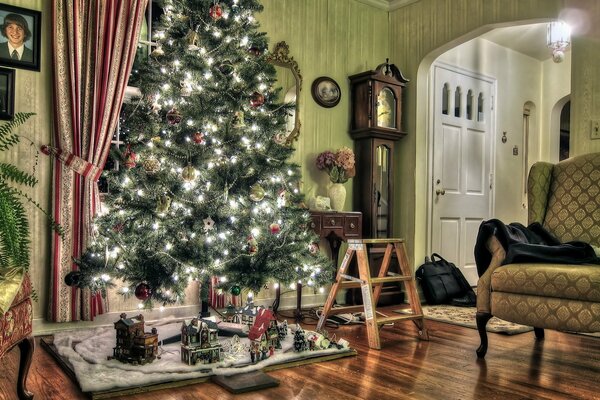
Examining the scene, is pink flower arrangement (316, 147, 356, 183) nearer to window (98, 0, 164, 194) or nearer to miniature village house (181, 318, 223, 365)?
window (98, 0, 164, 194)

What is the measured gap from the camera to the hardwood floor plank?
2158 millimetres

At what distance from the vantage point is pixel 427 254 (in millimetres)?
4891

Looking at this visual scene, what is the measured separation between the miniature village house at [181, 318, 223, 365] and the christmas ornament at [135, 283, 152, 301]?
273mm

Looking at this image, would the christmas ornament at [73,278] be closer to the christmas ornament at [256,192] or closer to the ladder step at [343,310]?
the christmas ornament at [256,192]

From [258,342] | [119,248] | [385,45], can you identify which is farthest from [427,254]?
[119,248]

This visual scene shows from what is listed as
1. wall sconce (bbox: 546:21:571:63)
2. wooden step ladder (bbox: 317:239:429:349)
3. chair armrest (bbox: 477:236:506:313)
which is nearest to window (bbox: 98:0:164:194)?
wooden step ladder (bbox: 317:239:429:349)

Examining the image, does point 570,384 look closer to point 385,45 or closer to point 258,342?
point 258,342

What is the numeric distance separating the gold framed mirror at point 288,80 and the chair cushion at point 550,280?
6.86ft

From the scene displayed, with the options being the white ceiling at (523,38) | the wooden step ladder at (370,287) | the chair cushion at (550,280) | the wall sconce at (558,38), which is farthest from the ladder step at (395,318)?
the white ceiling at (523,38)

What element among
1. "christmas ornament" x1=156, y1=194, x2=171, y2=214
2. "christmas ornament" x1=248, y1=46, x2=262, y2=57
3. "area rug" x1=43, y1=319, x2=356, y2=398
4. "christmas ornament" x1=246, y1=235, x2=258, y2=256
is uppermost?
"christmas ornament" x1=248, y1=46, x2=262, y2=57

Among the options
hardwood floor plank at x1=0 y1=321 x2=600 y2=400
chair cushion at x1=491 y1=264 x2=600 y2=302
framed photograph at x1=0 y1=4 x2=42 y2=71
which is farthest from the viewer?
framed photograph at x1=0 y1=4 x2=42 y2=71

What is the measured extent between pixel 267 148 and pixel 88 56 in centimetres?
134

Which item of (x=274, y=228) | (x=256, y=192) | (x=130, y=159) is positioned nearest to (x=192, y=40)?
(x=130, y=159)

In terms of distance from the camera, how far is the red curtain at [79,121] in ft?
10.5
